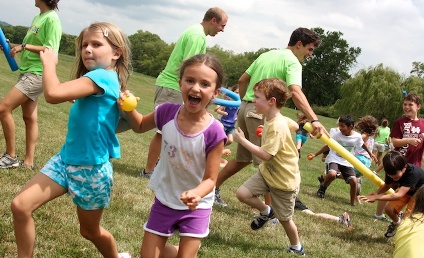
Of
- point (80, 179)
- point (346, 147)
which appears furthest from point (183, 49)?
point (346, 147)

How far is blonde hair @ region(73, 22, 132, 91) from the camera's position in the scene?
3146mm

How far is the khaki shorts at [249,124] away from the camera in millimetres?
5785

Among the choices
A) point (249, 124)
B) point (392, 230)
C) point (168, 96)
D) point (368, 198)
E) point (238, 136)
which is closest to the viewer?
point (238, 136)

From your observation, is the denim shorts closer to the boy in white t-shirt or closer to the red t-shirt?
the red t-shirt

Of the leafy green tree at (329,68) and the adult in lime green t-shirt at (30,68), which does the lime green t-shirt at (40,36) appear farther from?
the leafy green tree at (329,68)

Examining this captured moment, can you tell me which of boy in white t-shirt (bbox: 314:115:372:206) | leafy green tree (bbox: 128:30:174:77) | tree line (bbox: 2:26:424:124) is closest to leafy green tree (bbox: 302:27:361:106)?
tree line (bbox: 2:26:424:124)

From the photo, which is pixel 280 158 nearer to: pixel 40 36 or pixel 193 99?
pixel 193 99

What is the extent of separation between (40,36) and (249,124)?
2.74 meters

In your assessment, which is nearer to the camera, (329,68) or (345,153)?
(345,153)

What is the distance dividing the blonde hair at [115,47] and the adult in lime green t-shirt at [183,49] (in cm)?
325

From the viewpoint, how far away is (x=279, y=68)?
5691 mm

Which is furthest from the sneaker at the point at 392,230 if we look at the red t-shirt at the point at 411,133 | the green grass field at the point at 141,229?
the red t-shirt at the point at 411,133

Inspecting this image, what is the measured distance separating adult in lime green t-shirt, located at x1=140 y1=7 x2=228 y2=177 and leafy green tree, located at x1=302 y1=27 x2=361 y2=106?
81.1 meters

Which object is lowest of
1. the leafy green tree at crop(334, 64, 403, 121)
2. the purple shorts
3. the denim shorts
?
the leafy green tree at crop(334, 64, 403, 121)
